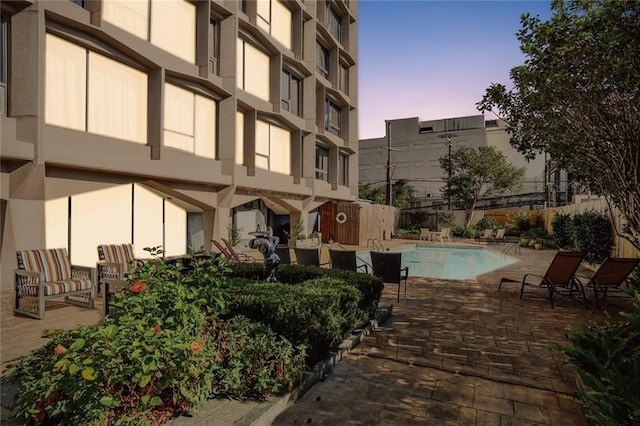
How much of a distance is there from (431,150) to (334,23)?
24678 mm

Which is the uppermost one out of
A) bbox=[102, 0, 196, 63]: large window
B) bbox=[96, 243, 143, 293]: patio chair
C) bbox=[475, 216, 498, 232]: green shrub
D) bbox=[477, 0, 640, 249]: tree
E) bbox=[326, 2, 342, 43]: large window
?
bbox=[326, 2, 342, 43]: large window

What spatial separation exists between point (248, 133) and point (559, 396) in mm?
13478

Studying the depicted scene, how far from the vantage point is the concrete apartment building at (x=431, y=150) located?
4241 cm

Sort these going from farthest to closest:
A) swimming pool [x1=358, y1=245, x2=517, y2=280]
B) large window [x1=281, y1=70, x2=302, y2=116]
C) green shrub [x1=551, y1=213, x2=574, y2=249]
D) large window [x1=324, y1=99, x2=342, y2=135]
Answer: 1. large window [x1=324, y1=99, x2=342, y2=135]
2. large window [x1=281, y1=70, x2=302, y2=116]
3. green shrub [x1=551, y1=213, x2=574, y2=249]
4. swimming pool [x1=358, y1=245, x2=517, y2=280]

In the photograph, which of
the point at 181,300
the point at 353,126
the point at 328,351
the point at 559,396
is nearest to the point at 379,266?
the point at 328,351

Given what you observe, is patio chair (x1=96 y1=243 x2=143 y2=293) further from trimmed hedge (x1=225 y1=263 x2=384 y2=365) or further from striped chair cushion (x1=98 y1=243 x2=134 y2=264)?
trimmed hedge (x1=225 y1=263 x2=384 y2=365)

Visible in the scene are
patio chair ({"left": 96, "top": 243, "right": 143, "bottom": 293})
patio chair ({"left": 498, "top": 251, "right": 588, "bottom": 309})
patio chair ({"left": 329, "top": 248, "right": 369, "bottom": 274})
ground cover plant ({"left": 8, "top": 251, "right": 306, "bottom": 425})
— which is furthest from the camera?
patio chair ({"left": 329, "top": 248, "right": 369, "bottom": 274})

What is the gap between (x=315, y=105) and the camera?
19.9 metres

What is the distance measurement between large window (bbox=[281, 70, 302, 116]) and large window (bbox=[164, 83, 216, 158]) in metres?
5.16

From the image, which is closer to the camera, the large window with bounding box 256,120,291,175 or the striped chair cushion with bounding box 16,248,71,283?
the striped chair cushion with bounding box 16,248,71,283

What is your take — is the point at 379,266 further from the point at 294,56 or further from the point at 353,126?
the point at 353,126

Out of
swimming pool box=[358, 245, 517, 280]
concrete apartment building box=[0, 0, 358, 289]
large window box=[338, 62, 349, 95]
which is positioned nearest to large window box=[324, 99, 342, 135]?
large window box=[338, 62, 349, 95]

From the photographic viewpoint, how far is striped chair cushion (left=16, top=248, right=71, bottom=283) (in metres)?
6.31

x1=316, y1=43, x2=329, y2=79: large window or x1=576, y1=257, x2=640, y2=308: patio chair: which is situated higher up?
x1=316, y1=43, x2=329, y2=79: large window
